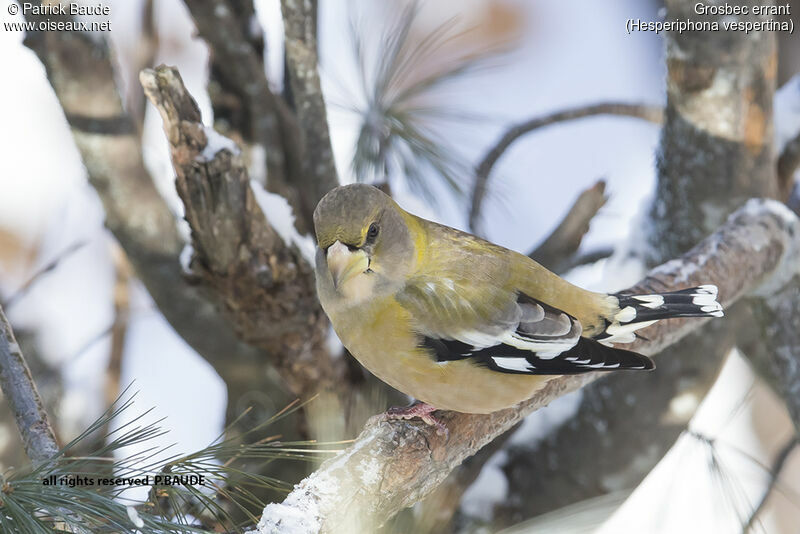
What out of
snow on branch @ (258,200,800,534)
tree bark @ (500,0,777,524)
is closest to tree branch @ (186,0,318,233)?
snow on branch @ (258,200,800,534)

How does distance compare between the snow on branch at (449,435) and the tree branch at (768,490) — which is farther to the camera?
the tree branch at (768,490)

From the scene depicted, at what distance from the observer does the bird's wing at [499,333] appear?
141 centimetres

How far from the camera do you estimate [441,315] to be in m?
1.43

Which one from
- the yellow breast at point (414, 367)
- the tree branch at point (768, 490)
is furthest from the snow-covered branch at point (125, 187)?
the tree branch at point (768, 490)

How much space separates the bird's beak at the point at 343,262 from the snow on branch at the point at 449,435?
0.31m

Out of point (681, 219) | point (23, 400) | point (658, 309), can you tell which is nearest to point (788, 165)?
point (681, 219)

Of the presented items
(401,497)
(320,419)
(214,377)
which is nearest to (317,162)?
(320,419)

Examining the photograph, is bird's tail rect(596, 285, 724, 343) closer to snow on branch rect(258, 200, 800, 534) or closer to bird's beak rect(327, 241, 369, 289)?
snow on branch rect(258, 200, 800, 534)

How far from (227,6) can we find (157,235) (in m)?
0.70

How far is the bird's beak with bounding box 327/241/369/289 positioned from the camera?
136cm

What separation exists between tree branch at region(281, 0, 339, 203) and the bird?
51 centimetres

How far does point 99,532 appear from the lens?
978 millimetres

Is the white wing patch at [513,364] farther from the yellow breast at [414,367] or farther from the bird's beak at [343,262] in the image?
the bird's beak at [343,262]

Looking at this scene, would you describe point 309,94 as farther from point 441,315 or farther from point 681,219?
point 681,219
